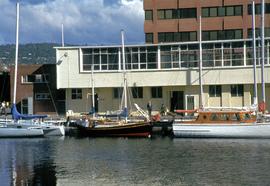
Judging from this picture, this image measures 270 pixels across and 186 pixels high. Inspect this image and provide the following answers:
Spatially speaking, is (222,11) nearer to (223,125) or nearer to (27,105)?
(27,105)

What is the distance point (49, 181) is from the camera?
4084 cm

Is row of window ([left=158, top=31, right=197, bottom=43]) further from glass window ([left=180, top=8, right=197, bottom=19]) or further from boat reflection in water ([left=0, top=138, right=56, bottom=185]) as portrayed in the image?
boat reflection in water ([left=0, top=138, right=56, bottom=185])

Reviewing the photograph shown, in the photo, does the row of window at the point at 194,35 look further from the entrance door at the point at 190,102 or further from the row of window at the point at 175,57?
the entrance door at the point at 190,102

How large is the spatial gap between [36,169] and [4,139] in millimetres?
24317

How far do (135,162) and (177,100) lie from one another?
126 ft

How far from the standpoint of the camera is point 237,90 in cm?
8306

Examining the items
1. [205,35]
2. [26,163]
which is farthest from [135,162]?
[205,35]

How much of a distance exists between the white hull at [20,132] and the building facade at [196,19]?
34272mm

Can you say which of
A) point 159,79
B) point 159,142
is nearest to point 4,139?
point 159,142

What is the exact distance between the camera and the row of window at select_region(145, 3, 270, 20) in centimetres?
9756

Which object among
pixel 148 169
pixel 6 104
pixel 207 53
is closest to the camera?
pixel 148 169

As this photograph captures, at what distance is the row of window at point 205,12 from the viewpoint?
320 ft

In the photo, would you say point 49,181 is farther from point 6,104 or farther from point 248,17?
point 248,17

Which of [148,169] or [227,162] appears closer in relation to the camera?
[148,169]
